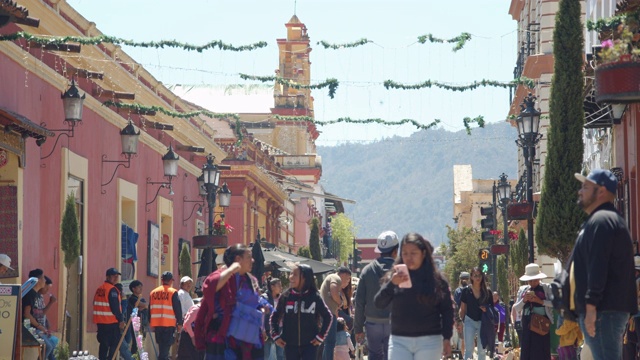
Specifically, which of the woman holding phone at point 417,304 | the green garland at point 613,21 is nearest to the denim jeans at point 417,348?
the woman holding phone at point 417,304

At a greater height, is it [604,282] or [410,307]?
[604,282]

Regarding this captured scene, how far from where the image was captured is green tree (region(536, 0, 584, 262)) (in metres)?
21.0

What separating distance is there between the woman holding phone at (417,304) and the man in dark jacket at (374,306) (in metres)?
3.10

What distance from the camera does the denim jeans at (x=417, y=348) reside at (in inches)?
413

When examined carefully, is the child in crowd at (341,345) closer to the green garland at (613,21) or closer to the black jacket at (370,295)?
the black jacket at (370,295)

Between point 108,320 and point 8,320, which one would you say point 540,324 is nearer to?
point 8,320

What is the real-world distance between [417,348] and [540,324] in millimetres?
6539

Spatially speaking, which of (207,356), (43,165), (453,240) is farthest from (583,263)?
(453,240)

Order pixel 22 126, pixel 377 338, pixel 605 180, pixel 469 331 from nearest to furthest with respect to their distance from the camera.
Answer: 1. pixel 605 180
2. pixel 377 338
3. pixel 22 126
4. pixel 469 331

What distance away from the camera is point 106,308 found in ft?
72.6

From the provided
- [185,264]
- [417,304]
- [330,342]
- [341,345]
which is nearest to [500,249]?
[185,264]

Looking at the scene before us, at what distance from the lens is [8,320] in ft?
47.9

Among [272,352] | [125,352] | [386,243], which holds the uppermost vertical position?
[386,243]

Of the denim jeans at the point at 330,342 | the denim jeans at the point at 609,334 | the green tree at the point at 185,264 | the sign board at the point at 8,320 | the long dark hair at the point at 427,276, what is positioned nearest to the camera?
the denim jeans at the point at 609,334
